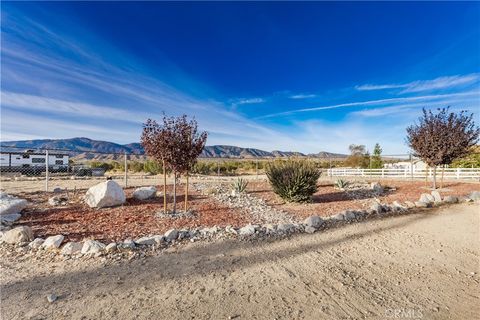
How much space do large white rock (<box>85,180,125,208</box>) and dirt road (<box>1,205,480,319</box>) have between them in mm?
3528

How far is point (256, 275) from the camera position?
373 cm

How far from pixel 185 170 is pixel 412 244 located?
5.23 m

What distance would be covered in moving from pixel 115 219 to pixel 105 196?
58.2 inches

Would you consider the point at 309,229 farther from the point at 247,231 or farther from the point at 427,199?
the point at 427,199

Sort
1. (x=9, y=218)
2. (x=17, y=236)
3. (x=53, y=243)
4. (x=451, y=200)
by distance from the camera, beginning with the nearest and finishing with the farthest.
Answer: (x=53, y=243)
(x=17, y=236)
(x=9, y=218)
(x=451, y=200)

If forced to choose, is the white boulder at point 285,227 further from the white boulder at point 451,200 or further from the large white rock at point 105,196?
the white boulder at point 451,200

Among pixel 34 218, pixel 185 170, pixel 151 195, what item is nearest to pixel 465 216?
pixel 185 170

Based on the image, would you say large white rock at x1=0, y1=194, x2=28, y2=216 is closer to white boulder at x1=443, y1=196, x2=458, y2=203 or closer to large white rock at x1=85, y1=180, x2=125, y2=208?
large white rock at x1=85, y1=180, x2=125, y2=208

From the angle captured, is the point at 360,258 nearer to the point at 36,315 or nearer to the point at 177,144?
the point at 36,315

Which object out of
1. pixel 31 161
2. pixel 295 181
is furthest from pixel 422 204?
pixel 31 161

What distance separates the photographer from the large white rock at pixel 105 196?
7.77 metres

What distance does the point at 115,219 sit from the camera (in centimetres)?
661

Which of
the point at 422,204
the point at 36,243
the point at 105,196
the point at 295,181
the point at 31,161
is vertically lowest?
the point at 36,243

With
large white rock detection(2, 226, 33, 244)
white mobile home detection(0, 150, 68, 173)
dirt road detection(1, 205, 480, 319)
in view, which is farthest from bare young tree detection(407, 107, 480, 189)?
white mobile home detection(0, 150, 68, 173)
